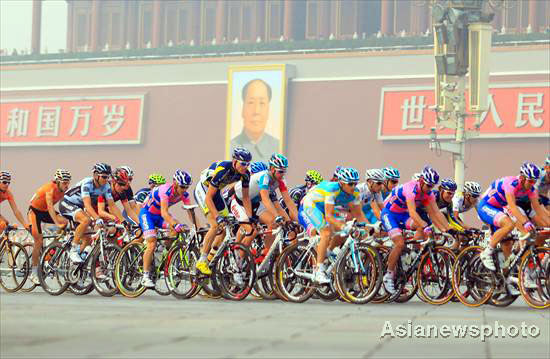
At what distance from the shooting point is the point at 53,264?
15.7m

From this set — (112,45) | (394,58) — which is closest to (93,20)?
(112,45)

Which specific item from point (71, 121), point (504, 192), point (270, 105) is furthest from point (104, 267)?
point (71, 121)

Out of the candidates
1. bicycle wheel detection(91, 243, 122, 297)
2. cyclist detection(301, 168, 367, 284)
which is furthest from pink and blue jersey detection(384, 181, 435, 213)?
bicycle wheel detection(91, 243, 122, 297)

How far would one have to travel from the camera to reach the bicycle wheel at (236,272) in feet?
46.4

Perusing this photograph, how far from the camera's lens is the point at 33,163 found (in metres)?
55.4

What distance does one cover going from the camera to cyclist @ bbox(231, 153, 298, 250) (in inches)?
572

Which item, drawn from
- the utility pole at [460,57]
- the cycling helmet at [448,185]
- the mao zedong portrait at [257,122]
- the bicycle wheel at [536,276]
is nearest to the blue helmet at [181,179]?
the cycling helmet at [448,185]

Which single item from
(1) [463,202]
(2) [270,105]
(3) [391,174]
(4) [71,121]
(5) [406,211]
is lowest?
(5) [406,211]

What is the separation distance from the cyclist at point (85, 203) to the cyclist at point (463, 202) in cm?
423

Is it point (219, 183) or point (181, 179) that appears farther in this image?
point (181, 179)

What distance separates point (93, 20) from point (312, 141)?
30.1m

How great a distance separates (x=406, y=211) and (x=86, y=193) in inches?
162

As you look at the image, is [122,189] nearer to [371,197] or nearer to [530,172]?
[371,197]

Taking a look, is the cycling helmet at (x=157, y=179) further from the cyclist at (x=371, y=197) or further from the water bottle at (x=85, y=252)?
the cyclist at (x=371, y=197)
